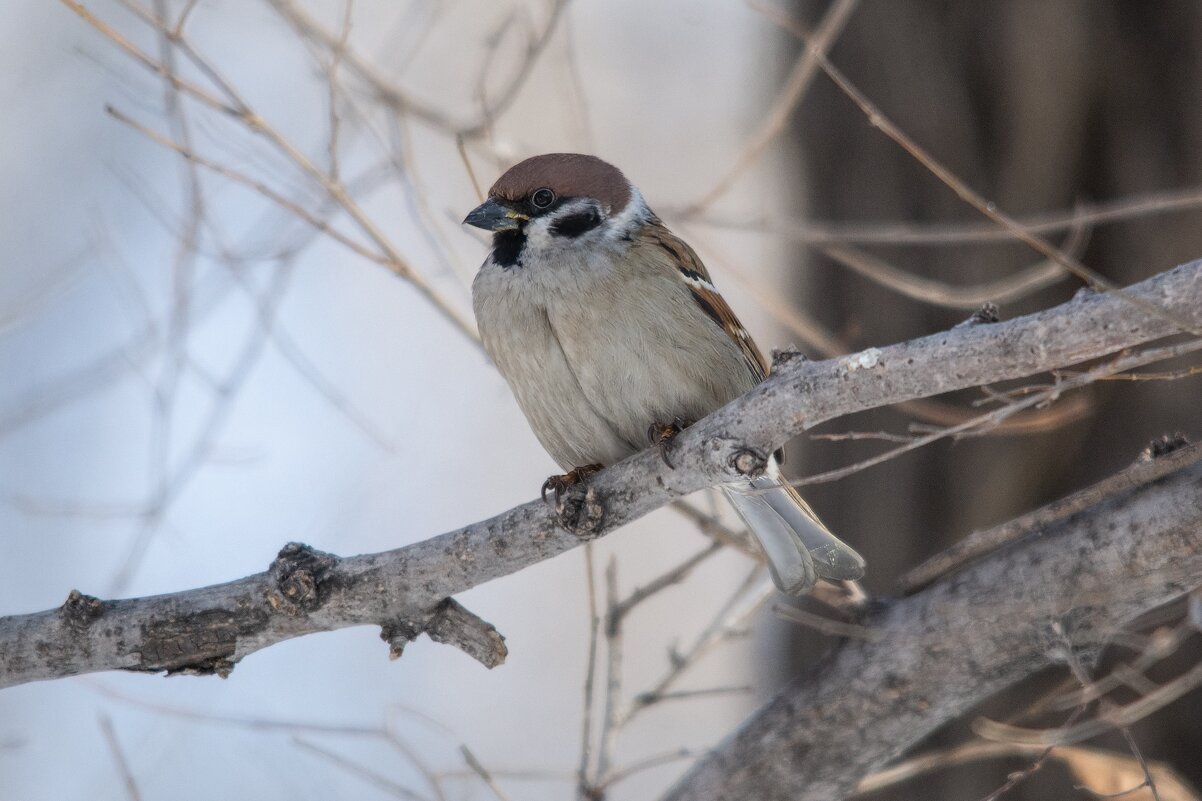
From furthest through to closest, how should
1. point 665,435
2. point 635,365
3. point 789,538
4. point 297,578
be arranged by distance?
point 789,538 → point 635,365 → point 665,435 → point 297,578

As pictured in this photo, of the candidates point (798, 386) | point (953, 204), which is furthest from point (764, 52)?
point (798, 386)

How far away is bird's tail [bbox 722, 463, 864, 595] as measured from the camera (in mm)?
2816

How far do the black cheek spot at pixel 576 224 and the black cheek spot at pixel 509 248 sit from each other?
3.8 inches

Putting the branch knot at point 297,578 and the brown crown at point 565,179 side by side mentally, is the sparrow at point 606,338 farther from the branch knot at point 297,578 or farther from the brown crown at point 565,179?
the branch knot at point 297,578

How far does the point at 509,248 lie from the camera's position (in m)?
3.12

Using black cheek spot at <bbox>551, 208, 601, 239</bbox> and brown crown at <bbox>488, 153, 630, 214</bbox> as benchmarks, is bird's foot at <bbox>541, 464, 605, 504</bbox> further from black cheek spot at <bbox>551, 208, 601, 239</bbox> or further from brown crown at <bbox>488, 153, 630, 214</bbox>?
brown crown at <bbox>488, 153, 630, 214</bbox>

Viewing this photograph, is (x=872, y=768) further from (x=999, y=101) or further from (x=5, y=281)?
(x=5, y=281)

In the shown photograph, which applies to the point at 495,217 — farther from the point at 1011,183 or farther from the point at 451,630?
the point at 1011,183

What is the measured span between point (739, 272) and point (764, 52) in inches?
70.1

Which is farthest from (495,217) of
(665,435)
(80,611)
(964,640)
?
(964,640)

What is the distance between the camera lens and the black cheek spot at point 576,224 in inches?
123

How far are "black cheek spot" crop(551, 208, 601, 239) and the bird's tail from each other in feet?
2.62

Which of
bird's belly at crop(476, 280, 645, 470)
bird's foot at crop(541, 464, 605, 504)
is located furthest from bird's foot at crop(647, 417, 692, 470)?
bird's foot at crop(541, 464, 605, 504)

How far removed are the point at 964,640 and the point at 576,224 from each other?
1.47 metres
